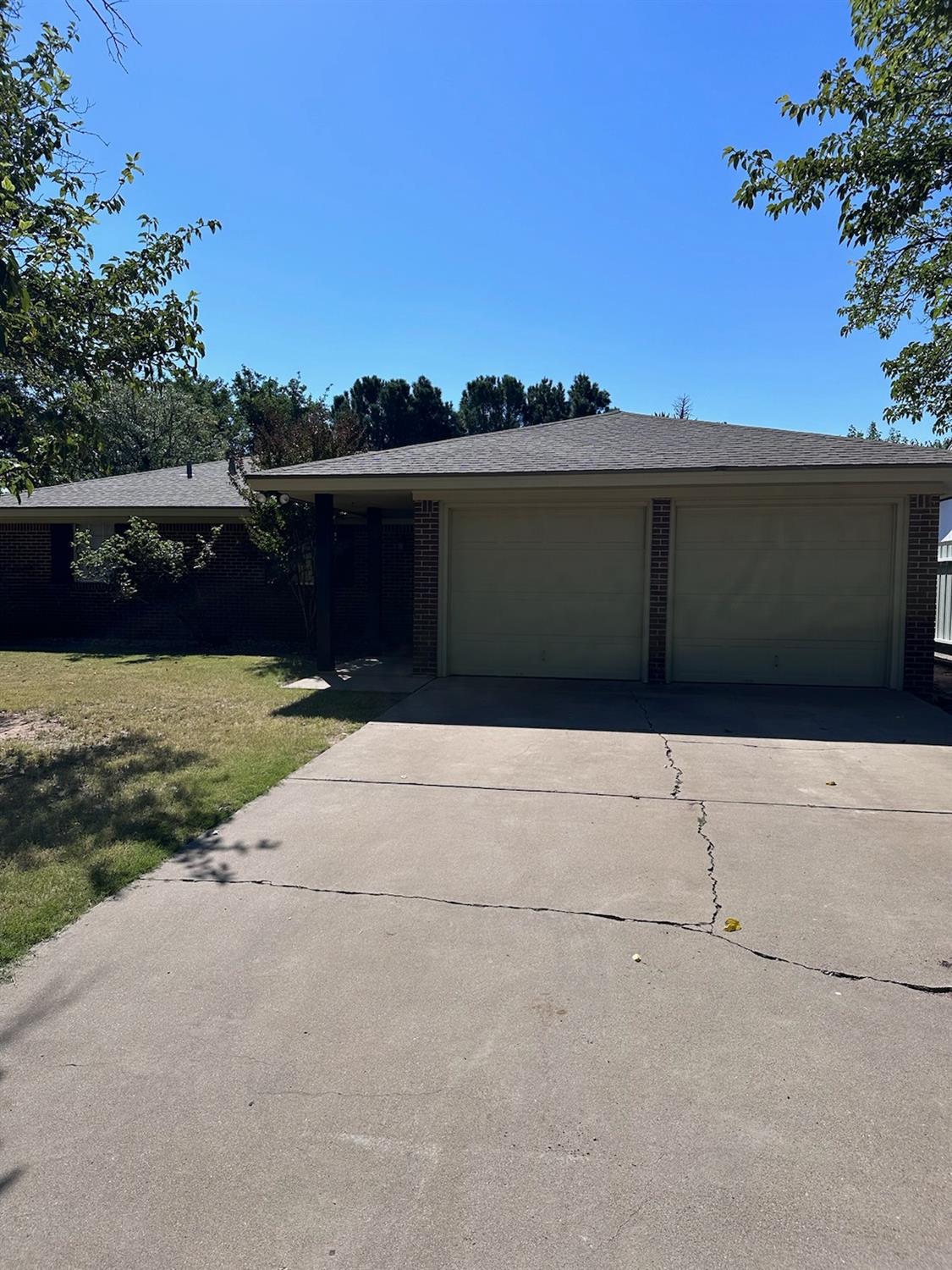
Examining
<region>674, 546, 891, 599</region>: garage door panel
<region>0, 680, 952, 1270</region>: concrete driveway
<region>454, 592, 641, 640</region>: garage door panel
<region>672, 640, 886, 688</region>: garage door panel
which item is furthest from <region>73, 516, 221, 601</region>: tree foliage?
<region>0, 680, 952, 1270</region>: concrete driveway

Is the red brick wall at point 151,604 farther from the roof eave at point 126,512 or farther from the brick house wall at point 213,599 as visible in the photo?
the roof eave at point 126,512

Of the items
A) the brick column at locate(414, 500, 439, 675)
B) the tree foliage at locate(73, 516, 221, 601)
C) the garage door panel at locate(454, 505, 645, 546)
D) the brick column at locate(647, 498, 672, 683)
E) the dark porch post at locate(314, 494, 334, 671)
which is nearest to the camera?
the brick column at locate(647, 498, 672, 683)

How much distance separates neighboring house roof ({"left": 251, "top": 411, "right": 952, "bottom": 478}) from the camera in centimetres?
935

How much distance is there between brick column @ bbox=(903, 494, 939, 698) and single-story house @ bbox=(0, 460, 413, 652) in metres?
7.98

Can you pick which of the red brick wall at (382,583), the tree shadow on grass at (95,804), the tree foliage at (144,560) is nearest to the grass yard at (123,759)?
the tree shadow on grass at (95,804)

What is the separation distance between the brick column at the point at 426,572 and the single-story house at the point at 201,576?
3.18 meters

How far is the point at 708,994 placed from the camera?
3180 millimetres

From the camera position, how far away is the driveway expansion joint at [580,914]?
3.29 meters

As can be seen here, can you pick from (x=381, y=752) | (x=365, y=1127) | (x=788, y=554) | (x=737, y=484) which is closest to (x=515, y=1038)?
(x=365, y=1127)

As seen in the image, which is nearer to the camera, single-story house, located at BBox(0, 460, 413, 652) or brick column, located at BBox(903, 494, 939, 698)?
brick column, located at BBox(903, 494, 939, 698)

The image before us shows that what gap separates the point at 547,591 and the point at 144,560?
732cm

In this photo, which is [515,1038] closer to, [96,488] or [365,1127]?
[365,1127]

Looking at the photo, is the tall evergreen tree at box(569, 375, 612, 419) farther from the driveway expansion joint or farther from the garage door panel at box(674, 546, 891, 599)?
the driveway expansion joint

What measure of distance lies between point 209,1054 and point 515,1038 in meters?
1.06
